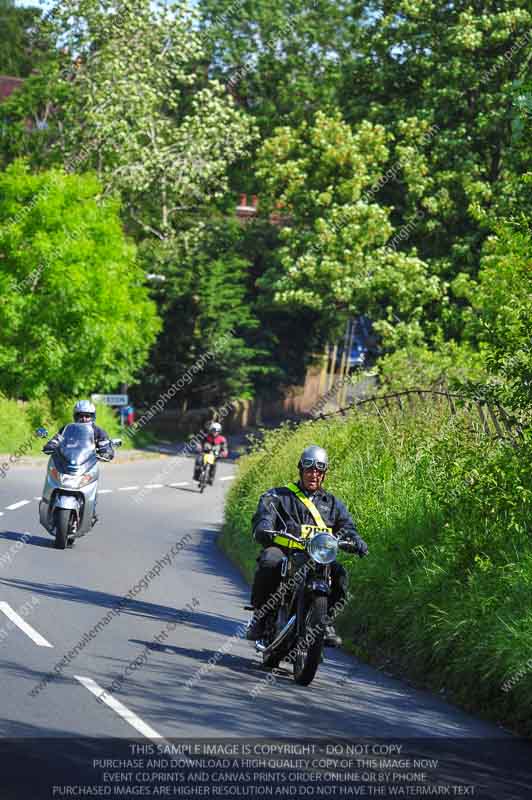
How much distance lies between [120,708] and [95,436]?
35.6 feet

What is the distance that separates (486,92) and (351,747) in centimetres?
3557

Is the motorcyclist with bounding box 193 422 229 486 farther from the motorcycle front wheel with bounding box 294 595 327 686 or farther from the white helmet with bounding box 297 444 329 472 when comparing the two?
the motorcycle front wheel with bounding box 294 595 327 686

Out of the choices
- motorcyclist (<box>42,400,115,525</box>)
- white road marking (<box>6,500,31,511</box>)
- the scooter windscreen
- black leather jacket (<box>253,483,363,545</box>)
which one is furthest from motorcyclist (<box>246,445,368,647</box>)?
white road marking (<box>6,500,31,511</box>)

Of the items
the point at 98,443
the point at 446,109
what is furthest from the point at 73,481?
the point at 446,109

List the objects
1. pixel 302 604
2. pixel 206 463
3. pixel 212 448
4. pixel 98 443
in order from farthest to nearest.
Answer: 1. pixel 212 448
2. pixel 206 463
3. pixel 98 443
4. pixel 302 604

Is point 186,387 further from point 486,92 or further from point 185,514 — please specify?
point 185,514

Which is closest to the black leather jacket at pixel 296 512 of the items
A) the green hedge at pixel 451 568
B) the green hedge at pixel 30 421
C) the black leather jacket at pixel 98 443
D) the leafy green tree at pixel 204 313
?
the green hedge at pixel 451 568

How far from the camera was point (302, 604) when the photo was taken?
10523 millimetres

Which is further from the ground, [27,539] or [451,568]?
[451,568]

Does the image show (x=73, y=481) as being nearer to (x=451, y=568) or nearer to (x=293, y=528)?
(x=451, y=568)

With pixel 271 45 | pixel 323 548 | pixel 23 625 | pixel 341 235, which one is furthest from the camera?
pixel 271 45

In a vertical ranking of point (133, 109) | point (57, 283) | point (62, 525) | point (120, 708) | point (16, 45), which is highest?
point (16, 45)

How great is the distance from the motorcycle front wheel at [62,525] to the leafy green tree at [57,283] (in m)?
22.6

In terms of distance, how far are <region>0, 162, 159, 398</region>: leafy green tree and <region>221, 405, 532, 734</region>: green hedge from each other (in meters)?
25.2
